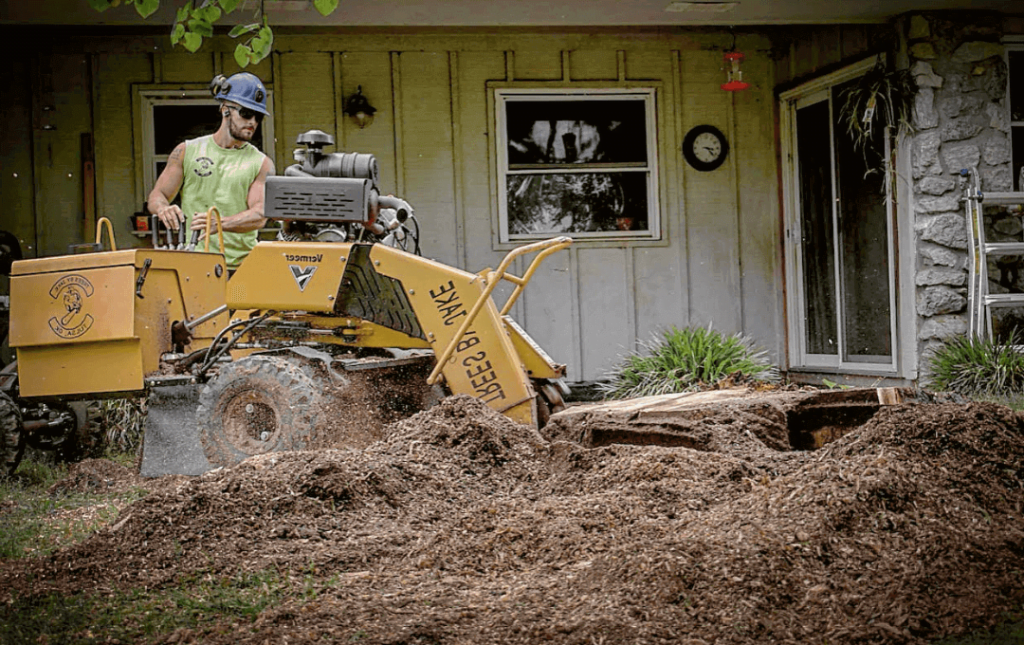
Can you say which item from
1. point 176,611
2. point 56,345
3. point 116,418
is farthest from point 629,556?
point 116,418

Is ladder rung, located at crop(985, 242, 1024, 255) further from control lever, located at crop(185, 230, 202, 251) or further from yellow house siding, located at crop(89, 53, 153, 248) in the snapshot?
yellow house siding, located at crop(89, 53, 153, 248)

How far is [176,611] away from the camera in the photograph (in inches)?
109

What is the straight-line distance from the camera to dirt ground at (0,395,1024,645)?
250 cm

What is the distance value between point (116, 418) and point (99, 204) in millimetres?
2251

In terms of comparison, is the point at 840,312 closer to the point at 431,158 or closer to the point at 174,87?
the point at 431,158

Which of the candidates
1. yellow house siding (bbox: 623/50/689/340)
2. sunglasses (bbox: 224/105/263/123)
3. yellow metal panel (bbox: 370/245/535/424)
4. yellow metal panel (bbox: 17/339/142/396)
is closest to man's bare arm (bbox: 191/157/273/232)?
sunglasses (bbox: 224/105/263/123)

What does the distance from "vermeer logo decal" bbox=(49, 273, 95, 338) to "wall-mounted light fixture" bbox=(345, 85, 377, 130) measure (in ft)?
11.2

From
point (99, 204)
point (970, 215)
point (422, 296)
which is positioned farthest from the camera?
point (99, 204)

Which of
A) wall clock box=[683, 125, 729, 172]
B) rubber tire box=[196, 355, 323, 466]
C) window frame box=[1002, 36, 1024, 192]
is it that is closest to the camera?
rubber tire box=[196, 355, 323, 466]

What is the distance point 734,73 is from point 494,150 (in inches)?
82.9

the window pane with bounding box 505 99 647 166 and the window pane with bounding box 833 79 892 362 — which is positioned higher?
the window pane with bounding box 505 99 647 166

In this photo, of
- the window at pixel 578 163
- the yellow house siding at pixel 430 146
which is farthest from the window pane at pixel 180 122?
the window at pixel 578 163

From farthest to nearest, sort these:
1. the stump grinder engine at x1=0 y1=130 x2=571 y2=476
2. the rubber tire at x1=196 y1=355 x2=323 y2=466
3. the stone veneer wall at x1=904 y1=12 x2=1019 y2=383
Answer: the stone veneer wall at x1=904 y1=12 x2=1019 y2=383, the stump grinder engine at x1=0 y1=130 x2=571 y2=476, the rubber tire at x1=196 y1=355 x2=323 y2=466

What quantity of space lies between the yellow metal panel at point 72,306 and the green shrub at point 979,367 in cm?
521
